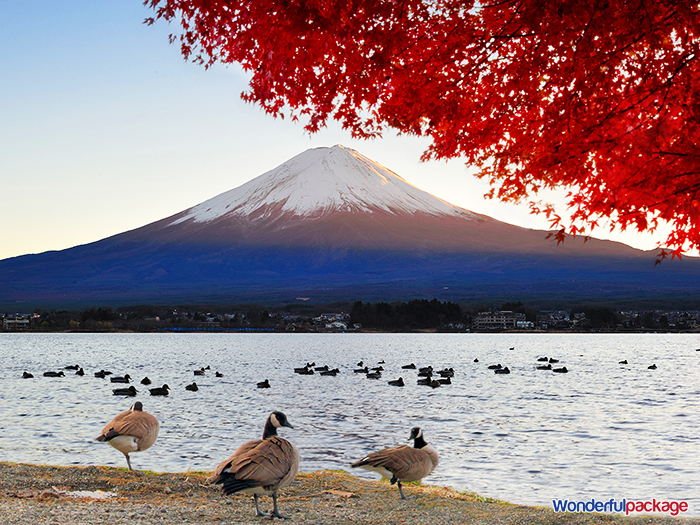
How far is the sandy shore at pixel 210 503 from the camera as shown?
9008 millimetres

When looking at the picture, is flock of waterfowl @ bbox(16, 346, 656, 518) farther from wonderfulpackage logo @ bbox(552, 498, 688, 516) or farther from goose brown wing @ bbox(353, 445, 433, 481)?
wonderfulpackage logo @ bbox(552, 498, 688, 516)

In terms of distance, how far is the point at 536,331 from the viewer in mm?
196875

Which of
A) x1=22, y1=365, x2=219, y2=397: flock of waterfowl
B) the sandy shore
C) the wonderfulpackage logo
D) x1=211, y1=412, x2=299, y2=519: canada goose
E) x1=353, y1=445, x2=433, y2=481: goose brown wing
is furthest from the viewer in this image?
x1=22, y1=365, x2=219, y2=397: flock of waterfowl

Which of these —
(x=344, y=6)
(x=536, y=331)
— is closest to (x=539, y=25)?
(x=344, y=6)

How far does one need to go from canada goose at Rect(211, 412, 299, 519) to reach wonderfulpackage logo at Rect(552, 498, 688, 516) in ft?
17.8

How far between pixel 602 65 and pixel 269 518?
7528 mm

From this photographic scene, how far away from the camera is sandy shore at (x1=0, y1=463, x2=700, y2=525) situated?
9008 mm

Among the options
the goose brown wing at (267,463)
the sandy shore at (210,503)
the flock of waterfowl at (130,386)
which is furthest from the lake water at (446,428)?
the goose brown wing at (267,463)

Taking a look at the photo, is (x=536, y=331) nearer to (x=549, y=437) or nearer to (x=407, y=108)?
(x=549, y=437)

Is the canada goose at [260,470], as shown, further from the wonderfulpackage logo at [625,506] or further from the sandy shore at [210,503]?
the wonderfulpackage logo at [625,506]

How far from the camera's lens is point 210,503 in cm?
1014

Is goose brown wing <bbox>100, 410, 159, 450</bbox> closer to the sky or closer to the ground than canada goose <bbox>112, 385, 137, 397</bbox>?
closer to the sky

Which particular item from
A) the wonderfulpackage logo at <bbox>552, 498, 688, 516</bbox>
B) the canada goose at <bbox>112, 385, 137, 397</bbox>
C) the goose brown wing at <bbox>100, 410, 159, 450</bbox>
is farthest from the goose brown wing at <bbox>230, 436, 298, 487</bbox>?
the canada goose at <bbox>112, 385, 137, 397</bbox>

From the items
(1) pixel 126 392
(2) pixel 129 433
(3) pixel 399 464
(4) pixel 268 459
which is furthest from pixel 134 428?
(1) pixel 126 392
